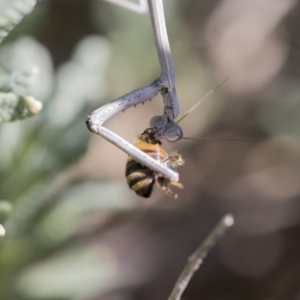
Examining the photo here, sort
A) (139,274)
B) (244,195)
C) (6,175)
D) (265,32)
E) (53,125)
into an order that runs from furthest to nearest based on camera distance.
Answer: (265,32), (244,195), (139,274), (53,125), (6,175)

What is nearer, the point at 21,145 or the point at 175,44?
the point at 21,145

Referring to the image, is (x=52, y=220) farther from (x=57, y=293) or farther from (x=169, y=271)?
(x=169, y=271)

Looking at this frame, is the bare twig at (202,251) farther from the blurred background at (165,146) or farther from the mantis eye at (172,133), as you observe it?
the blurred background at (165,146)

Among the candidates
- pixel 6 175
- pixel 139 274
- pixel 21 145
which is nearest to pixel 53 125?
pixel 21 145

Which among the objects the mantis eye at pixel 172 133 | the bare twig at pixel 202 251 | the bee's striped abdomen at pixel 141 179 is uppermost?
the mantis eye at pixel 172 133

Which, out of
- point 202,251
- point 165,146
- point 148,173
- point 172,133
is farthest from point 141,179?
point 165,146

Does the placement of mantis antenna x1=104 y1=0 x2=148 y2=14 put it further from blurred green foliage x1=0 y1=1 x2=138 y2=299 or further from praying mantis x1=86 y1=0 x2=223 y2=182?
blurred green foliage x1=0 y1=1 x2=138 y2=299

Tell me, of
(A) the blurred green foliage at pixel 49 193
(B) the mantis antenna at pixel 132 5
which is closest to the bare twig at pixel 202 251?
(A) the blurred green foliage at pixel 49 193
